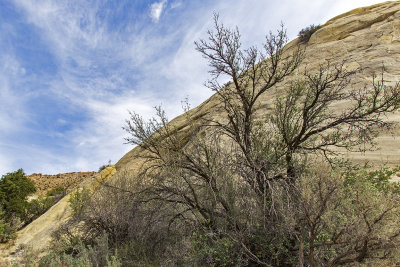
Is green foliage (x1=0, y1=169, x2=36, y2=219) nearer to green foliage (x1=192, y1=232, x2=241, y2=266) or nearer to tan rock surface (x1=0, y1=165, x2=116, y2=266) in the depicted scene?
tan rock surface (x1=0, y1=165, x2=116, y2=266)

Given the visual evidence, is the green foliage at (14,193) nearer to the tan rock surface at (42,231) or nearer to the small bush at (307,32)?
the tan rock surface at (42,231)

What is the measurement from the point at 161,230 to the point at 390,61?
13.8 meters

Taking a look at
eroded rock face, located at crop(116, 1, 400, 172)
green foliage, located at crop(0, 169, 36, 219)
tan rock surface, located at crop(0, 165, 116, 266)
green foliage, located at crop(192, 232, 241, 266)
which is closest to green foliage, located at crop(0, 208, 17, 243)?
tan rock surface, located at crop(0, 165, 116, 266)

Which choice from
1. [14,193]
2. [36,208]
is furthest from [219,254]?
[14,193]

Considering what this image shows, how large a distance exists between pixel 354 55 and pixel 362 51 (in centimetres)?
69

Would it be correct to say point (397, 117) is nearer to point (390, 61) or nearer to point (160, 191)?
point (390, 61)

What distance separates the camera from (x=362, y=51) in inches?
565

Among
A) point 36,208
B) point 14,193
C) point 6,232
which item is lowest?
point 6,232

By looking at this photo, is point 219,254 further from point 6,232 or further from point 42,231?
point 6,232

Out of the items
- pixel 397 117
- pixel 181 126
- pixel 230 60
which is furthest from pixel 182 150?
pixel 181 126

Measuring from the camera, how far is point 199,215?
20.0 feet

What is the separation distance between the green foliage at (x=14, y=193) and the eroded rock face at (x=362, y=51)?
7235mm

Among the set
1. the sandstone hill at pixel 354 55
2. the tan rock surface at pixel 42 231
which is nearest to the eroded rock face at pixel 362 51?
the sandstone hill at pixel 354 55

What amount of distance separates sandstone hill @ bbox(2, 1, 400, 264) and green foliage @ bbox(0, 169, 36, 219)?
9.08 ft
